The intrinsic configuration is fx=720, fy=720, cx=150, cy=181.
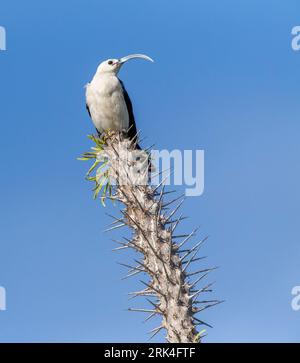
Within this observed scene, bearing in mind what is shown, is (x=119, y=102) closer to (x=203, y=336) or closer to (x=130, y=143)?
(x=130, y=143)

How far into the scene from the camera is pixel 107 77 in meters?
13.0

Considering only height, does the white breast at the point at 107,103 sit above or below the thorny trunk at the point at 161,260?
above

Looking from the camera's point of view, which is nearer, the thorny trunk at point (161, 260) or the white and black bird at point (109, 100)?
the thorny trunk at point (161, 260)

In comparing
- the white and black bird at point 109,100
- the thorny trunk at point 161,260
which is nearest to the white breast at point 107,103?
the white and black bird at point 109,100

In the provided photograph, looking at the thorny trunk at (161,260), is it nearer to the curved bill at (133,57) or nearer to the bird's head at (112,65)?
the curved bill at (133,57)

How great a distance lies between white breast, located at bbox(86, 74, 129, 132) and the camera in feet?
40.6

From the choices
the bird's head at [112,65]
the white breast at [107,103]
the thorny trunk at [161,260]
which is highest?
the bird's head at [112,65]

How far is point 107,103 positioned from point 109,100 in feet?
0.45

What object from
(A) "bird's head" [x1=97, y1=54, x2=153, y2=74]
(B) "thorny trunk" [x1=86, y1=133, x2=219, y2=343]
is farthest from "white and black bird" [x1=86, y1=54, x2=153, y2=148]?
(B) "thorny trunk" [x1=86, y1=133, x2=219, y2=343]

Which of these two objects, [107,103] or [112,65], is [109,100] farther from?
[112,65]

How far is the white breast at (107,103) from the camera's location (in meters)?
12.4

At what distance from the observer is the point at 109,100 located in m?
12.8
